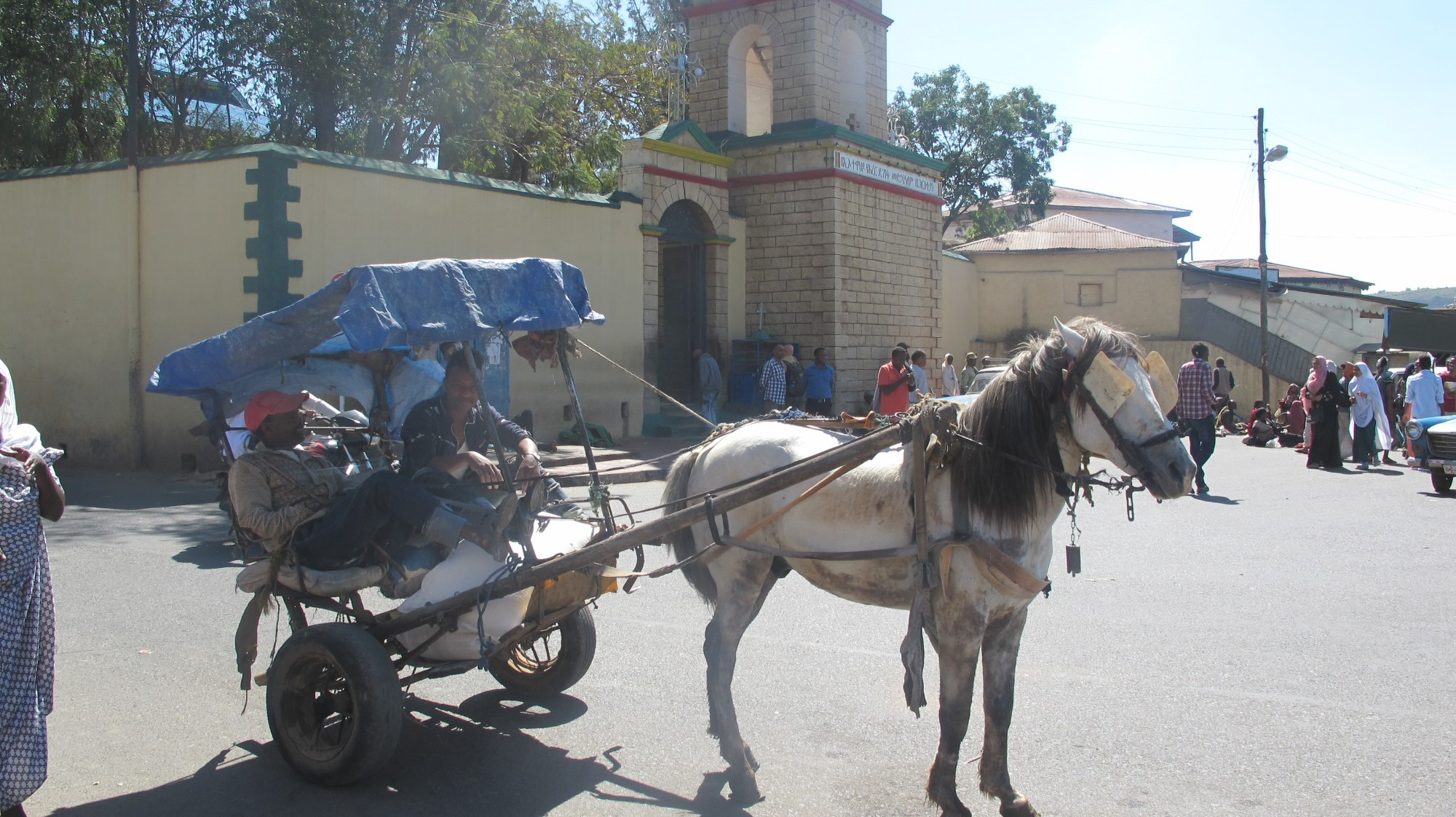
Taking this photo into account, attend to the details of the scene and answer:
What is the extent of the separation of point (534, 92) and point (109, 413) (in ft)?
31.0

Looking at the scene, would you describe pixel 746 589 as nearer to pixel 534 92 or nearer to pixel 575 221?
pixel 575 221

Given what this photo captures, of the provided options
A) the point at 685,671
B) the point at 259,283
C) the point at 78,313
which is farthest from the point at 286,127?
the point at 685,671

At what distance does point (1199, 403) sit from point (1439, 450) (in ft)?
9.11

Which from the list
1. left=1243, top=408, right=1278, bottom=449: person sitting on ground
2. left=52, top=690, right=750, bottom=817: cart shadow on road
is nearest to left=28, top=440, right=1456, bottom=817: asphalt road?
left=52, top=690, right=750, bottom=817: cart shadow on road

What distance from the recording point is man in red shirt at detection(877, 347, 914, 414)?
1161 cm

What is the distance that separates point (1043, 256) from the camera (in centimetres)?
3189

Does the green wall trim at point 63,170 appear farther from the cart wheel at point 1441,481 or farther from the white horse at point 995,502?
the cart wheel at point 1441,481

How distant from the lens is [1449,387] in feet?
57.7

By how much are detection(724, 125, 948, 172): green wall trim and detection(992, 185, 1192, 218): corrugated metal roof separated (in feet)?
89.8

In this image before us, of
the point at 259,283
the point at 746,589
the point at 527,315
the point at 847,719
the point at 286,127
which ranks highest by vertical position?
the point at 286,127

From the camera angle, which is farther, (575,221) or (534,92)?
(534,92)

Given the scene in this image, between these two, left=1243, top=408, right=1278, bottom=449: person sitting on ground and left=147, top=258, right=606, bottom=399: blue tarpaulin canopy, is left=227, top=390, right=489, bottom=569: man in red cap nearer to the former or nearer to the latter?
left=147, top=258, right=606, bottom=399: blue tarpaulin canopy

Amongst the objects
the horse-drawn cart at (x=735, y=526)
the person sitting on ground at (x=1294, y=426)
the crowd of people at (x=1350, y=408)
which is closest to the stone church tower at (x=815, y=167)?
the crowd of people at (x=1350, y=408)

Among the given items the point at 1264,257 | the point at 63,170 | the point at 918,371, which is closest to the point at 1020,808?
the point at 918,371
